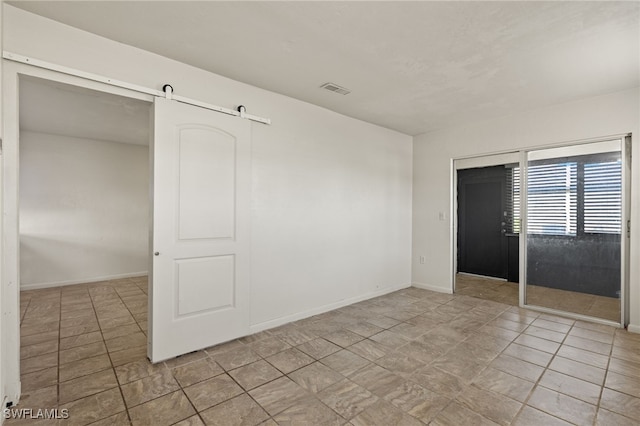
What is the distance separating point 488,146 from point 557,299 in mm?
2222

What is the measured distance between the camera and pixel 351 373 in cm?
236

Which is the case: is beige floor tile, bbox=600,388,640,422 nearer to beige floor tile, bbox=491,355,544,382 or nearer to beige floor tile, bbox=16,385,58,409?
beige floor tile, bbox=491,355,544,382

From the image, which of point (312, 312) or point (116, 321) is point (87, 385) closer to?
point (116, 321)

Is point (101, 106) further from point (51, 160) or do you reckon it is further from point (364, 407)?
point (364, 407)

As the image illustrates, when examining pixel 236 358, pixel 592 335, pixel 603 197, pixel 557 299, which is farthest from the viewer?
pixel 557 299

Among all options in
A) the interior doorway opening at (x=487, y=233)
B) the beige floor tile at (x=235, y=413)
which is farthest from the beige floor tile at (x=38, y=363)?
the interior doorway opening at (x=487, y=233)

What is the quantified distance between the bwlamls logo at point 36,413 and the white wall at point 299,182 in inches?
62.9

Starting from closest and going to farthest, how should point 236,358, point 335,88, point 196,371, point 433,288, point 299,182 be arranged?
point 196,371, point 236,358, point 335,88, point 299,182, point 433,288

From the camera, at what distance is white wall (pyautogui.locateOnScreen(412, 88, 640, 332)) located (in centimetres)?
321

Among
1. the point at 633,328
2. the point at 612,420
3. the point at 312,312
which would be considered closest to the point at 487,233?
the point at 633,328

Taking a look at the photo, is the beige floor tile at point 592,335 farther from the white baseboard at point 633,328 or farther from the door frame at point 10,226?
the door frame at point 10,226

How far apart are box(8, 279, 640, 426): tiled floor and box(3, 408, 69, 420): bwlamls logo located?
0.18 ft

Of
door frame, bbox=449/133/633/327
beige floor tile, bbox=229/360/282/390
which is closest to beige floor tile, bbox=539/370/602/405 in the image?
door frame, bbox=449/133/633/327

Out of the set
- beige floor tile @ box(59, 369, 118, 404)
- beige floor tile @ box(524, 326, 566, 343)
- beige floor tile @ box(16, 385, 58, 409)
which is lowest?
beige floor tile @ box(59, 369, 118, 404)
